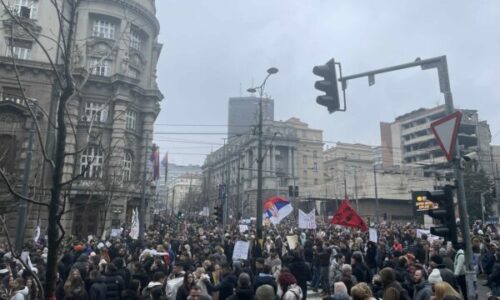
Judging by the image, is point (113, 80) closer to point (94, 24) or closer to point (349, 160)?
point (94, 24)

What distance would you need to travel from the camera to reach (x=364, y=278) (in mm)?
10492

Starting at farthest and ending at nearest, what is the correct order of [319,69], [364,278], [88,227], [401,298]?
[88,227], [364,278], [319,69], [401,298]

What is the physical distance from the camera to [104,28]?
3909cm

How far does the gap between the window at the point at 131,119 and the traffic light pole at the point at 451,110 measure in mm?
33326

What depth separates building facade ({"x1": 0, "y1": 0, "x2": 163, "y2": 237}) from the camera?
30438mm

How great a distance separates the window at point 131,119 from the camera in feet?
129

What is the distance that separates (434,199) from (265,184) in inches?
3575

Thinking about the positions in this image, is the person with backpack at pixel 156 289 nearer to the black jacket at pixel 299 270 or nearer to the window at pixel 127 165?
the black jacket at pixel 299 270

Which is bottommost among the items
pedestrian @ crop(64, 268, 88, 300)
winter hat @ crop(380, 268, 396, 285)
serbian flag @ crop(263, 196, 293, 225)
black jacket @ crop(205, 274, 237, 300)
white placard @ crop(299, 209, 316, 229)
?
black jacket @ crop(205, 274, 237, 300)

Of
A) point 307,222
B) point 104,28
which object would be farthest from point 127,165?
point 307,222

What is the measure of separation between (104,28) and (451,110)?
3792 centimetres

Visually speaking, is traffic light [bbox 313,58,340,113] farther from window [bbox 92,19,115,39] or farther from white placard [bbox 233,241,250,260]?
window [bbox 92,19,115,39]

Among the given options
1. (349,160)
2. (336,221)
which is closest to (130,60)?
(336,221)

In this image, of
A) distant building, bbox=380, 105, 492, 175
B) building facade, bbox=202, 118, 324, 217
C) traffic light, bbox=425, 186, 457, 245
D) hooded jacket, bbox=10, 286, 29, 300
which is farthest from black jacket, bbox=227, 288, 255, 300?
building facade, bbox=202, 118, 324, 217
